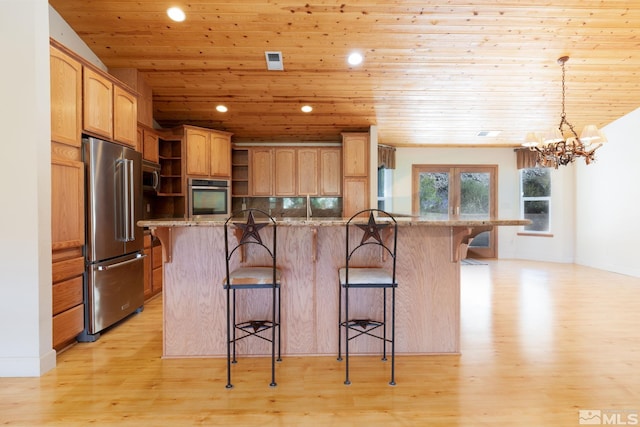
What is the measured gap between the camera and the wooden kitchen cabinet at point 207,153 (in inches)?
195

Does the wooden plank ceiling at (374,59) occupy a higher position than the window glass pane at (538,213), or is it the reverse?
the wooden plank ceiling at (374,59)

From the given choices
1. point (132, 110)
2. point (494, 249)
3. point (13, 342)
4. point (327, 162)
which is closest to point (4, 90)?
point (132, 110)

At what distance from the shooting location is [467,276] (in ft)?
17.4

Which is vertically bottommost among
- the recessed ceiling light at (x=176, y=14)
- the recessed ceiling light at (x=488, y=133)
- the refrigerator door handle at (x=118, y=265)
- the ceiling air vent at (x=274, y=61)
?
the refrigerator door handle at (x=118, y=265)

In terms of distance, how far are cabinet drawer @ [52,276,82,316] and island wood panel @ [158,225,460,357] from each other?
791mm

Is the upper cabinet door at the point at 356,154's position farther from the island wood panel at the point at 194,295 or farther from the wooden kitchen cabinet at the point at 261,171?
the island wood panel at the point at 194,295

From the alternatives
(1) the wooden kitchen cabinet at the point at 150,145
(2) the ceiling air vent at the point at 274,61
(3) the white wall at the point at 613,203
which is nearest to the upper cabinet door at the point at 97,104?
(1) the wooden kitchen cabinet at the point at 150,145

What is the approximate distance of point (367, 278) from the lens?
215cm

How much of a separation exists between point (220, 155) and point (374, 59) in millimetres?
2809

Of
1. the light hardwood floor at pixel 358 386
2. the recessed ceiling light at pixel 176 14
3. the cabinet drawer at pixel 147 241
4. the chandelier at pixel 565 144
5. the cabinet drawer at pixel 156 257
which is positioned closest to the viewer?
the light hardwood floor at pixel 358 386

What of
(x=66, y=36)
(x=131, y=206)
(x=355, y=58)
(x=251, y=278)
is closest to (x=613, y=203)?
(x=355, y=58)

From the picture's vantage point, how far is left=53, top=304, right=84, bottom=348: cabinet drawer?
2434 mm

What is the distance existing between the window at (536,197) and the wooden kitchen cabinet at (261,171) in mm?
5191

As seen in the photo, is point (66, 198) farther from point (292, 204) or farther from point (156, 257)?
point (292, 204)
